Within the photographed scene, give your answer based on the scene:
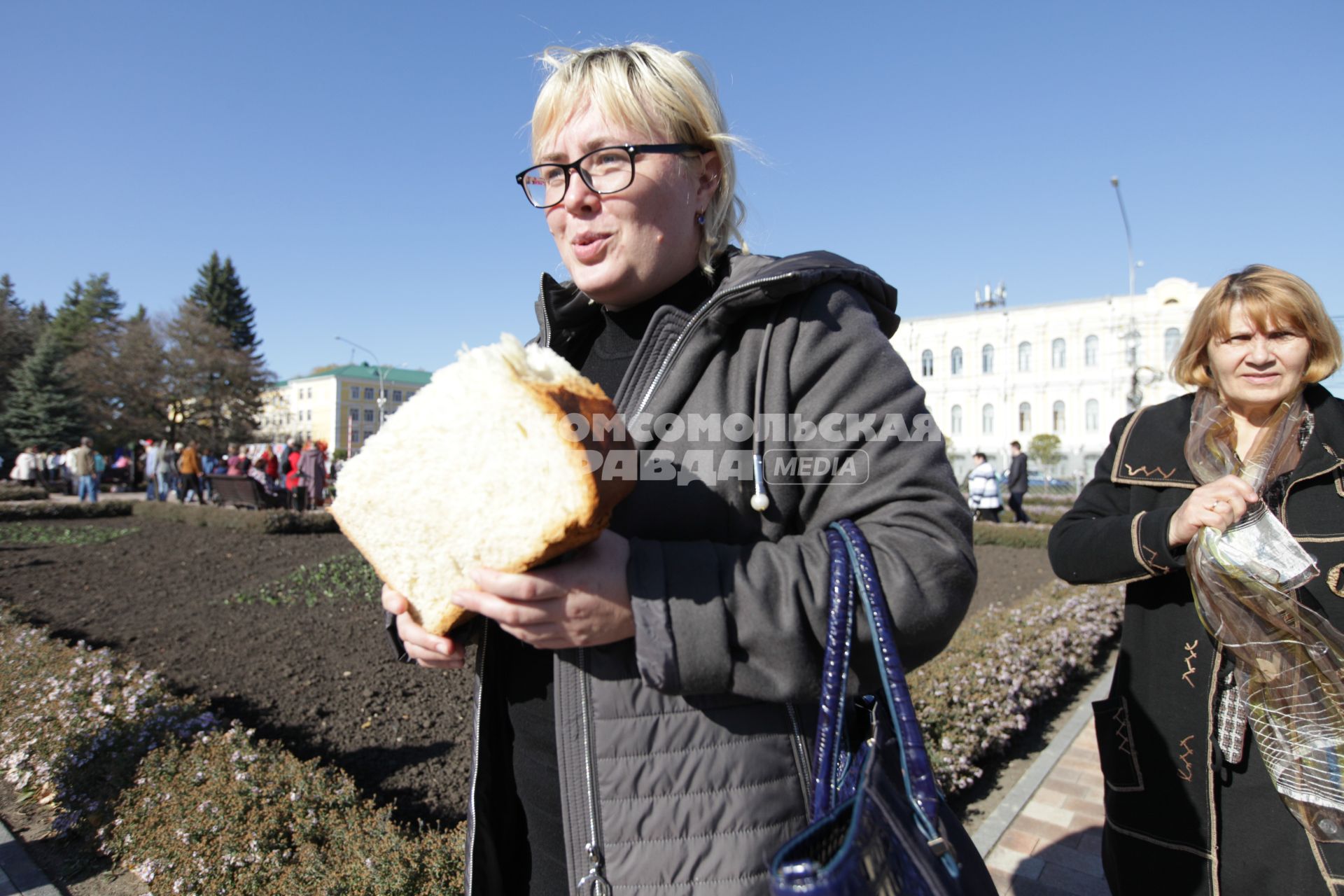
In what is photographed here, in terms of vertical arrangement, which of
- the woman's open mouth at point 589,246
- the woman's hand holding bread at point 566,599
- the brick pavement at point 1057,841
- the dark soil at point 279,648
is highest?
the woman's open mouth at point 589,246

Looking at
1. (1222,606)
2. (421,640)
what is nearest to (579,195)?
(421,640)

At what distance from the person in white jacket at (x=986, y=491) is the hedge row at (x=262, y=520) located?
13.8 metres

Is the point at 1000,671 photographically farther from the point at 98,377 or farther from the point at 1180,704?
the point at 98,377

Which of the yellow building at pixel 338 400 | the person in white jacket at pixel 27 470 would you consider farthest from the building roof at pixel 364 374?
the person in white jacket at pixel 27 470

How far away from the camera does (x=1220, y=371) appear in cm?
215

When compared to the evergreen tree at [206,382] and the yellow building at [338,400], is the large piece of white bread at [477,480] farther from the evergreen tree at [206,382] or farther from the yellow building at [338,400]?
the yellow building at [338,400]

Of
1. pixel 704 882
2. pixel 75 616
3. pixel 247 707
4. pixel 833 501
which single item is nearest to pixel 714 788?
pixel 704 882

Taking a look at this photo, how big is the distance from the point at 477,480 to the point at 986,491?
17257 mm

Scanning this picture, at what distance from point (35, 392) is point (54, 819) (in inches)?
1691

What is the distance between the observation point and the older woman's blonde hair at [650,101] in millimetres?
1407

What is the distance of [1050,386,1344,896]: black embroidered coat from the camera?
1.81 m

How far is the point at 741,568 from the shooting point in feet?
3.48

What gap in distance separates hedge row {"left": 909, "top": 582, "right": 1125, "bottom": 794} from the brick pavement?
1.13ft

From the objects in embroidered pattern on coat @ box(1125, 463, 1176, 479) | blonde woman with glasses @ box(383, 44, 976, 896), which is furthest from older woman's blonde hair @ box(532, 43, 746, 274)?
embroidered pattern on coat @ box(1125, 463, 1176, 479)
